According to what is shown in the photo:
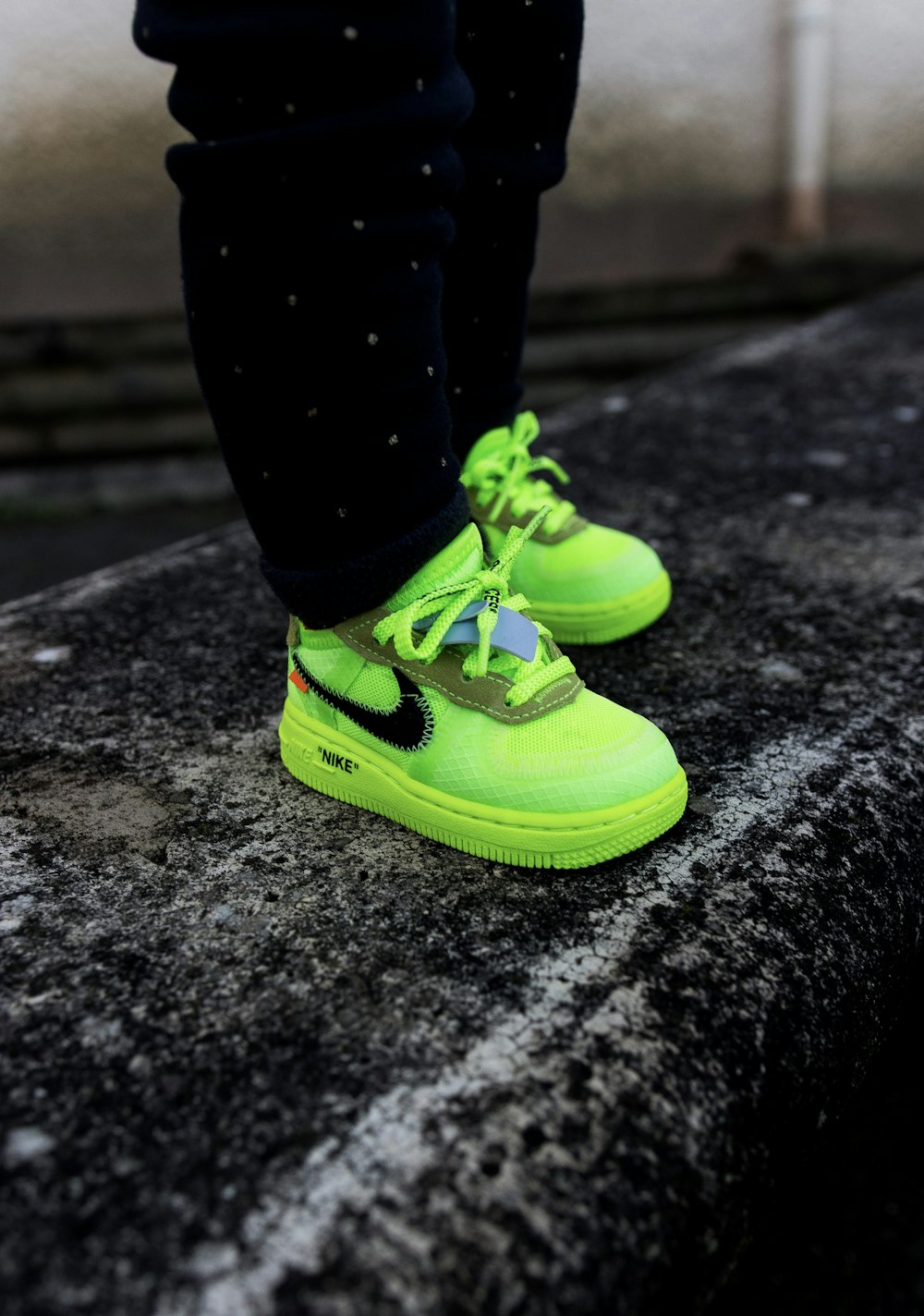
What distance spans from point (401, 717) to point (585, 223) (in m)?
3.42

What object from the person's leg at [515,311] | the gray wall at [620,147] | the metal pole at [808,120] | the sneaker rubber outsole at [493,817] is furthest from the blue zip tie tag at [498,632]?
the metal pole at [808,120]

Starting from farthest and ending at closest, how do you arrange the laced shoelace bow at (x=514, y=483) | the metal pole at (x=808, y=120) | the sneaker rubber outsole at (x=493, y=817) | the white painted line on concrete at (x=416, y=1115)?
the metal pole at (x=808, y=120), the laced shoelace bow at (x=514, y=483), the sneaker rubber outsole at (x=493, y=817), the white painted line on concrete at (x=416, y=1115)

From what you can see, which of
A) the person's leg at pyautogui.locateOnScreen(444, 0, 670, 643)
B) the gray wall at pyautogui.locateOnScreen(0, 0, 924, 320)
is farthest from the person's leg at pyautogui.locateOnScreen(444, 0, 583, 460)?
the gray wall at pyautogui.locateOnScreen(0, 0, 924, 320)

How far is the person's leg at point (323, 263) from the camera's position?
31.4 inches

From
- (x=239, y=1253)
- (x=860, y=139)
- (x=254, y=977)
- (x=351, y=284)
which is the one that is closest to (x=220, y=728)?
(x=254, y=977)

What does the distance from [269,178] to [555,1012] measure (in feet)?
2.27

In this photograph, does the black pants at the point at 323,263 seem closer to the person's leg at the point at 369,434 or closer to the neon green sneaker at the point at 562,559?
the person's leg at the point at 369,434

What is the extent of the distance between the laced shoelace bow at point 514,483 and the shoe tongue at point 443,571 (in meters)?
0.35

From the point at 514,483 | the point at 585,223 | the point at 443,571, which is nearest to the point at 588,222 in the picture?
the point at 585,223

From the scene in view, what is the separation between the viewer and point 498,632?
3.24 feet

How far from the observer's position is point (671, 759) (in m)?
0.97

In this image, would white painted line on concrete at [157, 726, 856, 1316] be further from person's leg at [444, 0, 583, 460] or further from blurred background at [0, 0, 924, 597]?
blurred background at [0, 0, 924, 597]

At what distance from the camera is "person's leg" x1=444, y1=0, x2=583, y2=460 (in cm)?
123

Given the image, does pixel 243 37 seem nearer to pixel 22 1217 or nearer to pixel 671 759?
pixel 671 759
